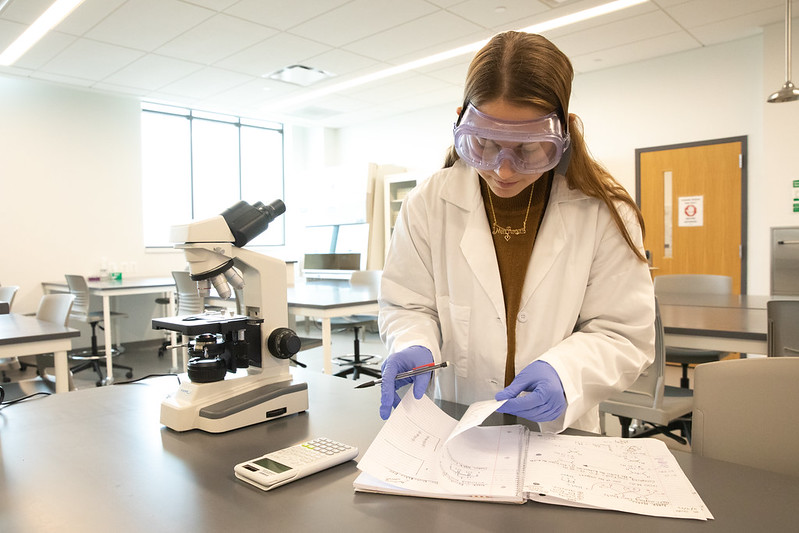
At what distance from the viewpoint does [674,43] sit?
4766 mm

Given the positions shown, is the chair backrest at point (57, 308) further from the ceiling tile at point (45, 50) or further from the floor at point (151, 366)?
the ceiling tile at point (45, 50)

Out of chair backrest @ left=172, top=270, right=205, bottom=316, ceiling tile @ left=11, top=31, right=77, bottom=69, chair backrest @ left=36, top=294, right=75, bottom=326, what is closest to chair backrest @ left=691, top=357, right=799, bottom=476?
chair backrest @ left=36, top=294, right=75, bottom=326

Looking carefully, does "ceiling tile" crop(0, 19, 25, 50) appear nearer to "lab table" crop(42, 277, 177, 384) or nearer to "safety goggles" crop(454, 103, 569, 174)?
"lab table" crop(42, 277, 177, 384)

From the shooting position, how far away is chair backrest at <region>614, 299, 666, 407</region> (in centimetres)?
213

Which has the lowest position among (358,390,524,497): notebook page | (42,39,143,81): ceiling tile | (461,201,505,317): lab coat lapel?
(358,390,524,497): notebook page

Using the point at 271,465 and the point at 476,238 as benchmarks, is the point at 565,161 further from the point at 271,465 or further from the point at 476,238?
the point at 271,465

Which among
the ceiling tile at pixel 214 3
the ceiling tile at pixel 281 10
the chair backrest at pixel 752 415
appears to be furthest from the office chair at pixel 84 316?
the chair backrest at pixel 752 415

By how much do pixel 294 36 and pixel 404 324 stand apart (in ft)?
12.7

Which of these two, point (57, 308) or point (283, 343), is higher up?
point (283, 343)

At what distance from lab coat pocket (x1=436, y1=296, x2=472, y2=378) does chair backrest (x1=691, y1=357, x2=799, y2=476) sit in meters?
0.49

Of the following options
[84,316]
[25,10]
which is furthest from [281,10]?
[84,316]

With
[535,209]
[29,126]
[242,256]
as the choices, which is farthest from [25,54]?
[535,209]

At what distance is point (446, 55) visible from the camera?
16.4 feet

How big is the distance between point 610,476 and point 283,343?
0.68 metres
